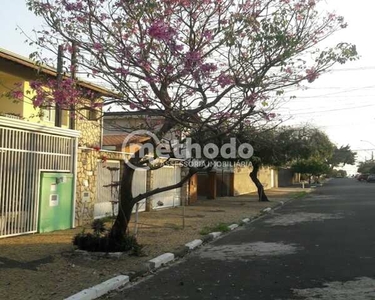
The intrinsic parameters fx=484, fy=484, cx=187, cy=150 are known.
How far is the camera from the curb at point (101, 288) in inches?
269

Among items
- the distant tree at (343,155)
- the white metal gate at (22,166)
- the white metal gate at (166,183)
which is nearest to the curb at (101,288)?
the white metal gate at (22,166)

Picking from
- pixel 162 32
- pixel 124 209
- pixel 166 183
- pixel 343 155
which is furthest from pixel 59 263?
pixel 343 155

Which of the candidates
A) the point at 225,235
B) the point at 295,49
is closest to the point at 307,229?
the point at 225,235

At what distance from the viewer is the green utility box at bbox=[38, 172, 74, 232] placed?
13.1 meters

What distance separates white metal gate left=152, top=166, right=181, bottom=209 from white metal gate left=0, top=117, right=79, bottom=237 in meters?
8.45

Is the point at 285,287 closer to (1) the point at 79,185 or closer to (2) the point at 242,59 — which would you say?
(2) the point at 242,59

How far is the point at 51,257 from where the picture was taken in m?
9.62

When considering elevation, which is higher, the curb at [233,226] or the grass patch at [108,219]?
the grass patch at [108,219]

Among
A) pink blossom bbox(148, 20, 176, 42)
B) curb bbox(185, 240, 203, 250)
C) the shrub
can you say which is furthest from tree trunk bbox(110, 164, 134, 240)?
pink blossom bbox(148, 20, 176, 42)

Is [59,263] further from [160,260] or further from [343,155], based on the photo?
[343,155]

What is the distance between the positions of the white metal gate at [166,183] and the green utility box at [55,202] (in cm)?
749

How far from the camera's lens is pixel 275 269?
892 cm

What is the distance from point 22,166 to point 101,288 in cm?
604

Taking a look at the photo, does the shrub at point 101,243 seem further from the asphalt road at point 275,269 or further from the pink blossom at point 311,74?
the pink blossom at point 311,74
